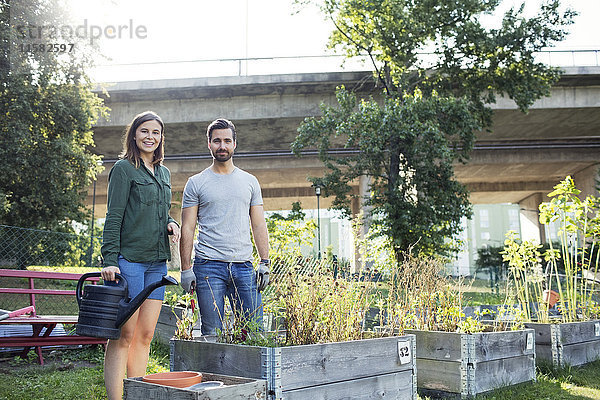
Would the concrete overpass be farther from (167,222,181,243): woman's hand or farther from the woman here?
(167,222,181,243): woman's hand

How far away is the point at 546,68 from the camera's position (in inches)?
601

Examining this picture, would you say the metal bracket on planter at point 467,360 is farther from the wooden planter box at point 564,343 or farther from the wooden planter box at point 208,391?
the wooden planter box at point 208,391

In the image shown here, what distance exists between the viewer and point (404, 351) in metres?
3.37

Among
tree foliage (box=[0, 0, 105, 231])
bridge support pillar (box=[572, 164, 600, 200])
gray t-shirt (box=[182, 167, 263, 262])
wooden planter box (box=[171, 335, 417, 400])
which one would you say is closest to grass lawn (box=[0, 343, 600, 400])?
wooden planter box (box=[171, 335, 417, 400])

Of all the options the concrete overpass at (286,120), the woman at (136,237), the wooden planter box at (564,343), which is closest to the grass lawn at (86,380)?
the wooden planter box at (564,343)

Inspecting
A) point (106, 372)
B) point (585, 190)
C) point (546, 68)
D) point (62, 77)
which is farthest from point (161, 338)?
point (585, 190)

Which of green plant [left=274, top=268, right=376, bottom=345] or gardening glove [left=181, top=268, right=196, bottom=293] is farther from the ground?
gardening glove [left=181, top=268, right=196, bottom=293]

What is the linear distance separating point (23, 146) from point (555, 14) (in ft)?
46.5

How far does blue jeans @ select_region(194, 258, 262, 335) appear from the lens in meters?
3.35

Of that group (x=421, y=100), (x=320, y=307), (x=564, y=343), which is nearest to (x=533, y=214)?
(x=421, y=100)

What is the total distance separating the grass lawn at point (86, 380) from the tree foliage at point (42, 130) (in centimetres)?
708

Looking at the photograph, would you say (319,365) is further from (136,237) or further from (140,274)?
(136,237)

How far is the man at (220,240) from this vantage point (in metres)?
3.37

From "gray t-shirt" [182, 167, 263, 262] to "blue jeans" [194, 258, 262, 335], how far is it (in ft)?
0.20
